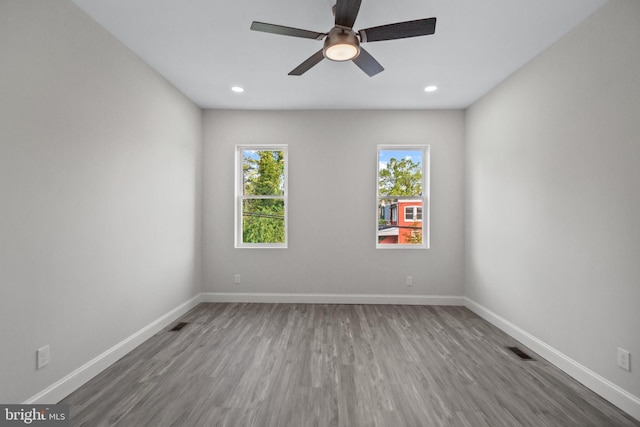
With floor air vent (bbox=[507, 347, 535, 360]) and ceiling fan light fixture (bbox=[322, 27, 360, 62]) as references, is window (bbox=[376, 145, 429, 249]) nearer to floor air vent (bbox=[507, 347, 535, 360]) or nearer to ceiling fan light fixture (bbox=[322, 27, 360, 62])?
floor air vent (bbox=[507, 347, 535, 360])

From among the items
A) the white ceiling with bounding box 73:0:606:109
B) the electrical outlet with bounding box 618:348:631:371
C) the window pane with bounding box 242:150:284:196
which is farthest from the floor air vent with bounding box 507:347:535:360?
the window pane with bounding box 242:150:284:196

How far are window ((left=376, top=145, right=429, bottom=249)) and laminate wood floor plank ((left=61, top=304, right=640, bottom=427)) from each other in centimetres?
140

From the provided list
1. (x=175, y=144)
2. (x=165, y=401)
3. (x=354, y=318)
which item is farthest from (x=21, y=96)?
(x=354, y=318)

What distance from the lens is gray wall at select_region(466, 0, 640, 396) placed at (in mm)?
1937

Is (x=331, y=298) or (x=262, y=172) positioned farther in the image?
(x=262, y=172)

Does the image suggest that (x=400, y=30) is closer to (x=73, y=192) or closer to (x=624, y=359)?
(x=73, y=192)

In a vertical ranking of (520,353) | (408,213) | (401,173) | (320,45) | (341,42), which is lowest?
(520,353)

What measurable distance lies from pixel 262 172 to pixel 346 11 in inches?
112

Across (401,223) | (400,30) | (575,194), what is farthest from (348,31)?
(401,223)

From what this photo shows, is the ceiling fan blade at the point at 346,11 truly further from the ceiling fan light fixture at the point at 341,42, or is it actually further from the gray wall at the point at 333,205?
the gray wall at the point at 333,205

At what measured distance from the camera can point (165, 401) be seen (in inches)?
77.3

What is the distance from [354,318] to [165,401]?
219 centimetres

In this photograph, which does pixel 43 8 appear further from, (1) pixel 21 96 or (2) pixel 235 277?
(2) pixel 235 277

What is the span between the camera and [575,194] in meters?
2.34
